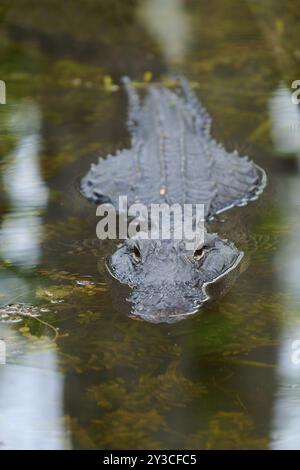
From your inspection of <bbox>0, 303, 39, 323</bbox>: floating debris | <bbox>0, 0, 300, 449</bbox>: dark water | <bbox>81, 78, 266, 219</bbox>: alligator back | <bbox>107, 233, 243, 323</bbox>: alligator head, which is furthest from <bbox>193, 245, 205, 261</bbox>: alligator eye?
<bbox>0, 303, 39, 323</bbox>: floating debris

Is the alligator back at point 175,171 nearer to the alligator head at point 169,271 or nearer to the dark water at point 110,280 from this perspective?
the dark water at point 110,280

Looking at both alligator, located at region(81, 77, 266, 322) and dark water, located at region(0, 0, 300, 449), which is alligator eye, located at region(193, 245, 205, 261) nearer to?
alligator, located at region(81, 77, 266, 322)

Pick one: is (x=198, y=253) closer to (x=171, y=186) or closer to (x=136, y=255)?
(x=136, y=255)

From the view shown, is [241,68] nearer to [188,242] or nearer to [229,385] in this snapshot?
[188,242]

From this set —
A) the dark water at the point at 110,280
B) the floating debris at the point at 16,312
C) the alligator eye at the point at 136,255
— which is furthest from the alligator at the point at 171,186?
the floating debris at the point at 16,312
